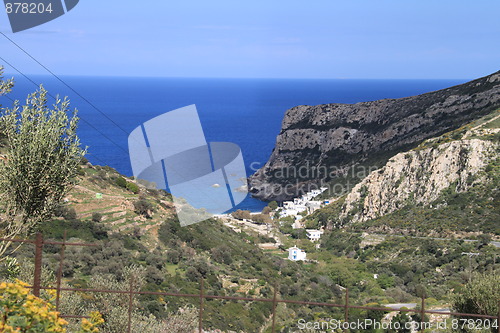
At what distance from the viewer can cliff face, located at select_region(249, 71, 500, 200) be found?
2443 inches

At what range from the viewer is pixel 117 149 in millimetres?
109625

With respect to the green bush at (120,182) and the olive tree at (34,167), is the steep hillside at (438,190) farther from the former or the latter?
the olive tree at (34,167)

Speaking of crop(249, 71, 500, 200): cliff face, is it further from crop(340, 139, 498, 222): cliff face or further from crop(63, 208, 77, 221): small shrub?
crop(63, 208, 77, 221): small shrub

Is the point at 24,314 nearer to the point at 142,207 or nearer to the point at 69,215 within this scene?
the point at 69,215

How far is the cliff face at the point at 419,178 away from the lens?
4338 cm

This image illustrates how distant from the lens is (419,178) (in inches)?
1853

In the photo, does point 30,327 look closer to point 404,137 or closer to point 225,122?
point 404,137

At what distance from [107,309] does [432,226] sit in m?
31.2

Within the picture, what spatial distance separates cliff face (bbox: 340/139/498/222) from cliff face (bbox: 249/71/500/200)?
10.9 m

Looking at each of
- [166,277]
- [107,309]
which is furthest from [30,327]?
[166,277]

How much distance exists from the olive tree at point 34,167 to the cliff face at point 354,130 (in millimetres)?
53057

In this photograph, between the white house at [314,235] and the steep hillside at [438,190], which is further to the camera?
the white house at [314,235]

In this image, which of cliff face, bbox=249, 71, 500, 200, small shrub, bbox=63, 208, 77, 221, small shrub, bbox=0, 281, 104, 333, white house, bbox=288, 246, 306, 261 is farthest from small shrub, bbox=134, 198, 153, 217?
cliff face, bbox=249, 71, 500, 200

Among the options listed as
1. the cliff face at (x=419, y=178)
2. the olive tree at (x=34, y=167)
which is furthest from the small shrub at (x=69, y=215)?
the cliff face at (x=419, y=178)
